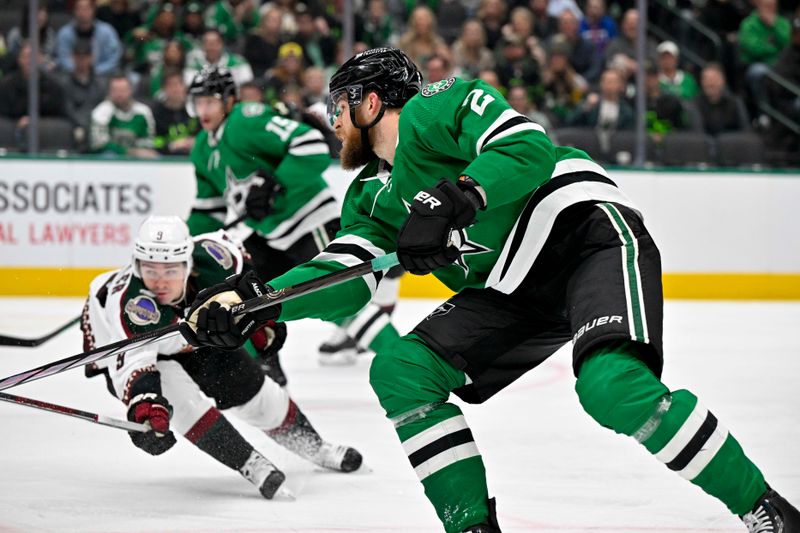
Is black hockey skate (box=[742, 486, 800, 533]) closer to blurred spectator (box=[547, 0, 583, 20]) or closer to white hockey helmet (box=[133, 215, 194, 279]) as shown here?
white hockey helmet (box=[133, 215, 194, 279])

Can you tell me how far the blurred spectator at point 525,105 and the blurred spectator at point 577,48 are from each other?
468 millimetres

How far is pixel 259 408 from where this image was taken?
3.39 metres

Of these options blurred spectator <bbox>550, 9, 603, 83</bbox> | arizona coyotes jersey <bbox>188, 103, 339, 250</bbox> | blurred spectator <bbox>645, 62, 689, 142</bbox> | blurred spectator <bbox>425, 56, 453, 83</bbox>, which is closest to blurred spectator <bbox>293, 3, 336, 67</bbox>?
blurred spectator <bbox>425, 56, 453, 83</bbox>

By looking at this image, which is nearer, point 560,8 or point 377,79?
point 377,79

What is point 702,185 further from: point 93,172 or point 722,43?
point 93,172

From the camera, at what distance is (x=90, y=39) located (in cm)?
750

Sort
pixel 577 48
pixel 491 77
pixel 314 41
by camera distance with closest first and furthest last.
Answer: pixel 491 77 < pixel 314 41 < pixel 577 48

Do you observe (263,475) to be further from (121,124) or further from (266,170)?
(121,124)

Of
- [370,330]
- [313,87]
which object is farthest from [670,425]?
[313,87]

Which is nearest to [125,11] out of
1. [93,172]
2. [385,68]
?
[93,172]

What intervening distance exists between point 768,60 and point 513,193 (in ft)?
21.0

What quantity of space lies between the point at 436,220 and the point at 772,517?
2.53 ft

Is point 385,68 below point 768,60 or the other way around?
the other way around

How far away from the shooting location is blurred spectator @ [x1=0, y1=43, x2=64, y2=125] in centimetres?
728
